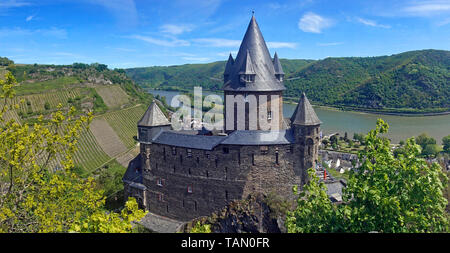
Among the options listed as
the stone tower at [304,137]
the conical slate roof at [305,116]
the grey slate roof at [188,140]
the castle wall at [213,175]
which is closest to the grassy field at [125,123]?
the castle wall at [213,175]

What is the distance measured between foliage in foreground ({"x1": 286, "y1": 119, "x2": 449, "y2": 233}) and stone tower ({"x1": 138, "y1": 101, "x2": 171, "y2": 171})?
1840 cm

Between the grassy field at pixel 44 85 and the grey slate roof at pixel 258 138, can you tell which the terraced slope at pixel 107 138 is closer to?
the grassy field at pixel 44 85

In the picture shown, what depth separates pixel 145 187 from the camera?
29094 millimetres

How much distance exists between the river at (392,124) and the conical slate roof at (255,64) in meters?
63.3

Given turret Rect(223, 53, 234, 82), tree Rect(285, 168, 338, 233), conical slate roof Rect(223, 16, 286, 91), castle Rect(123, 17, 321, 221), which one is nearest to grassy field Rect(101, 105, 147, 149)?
castle Rect(123, 17, 321, 221)

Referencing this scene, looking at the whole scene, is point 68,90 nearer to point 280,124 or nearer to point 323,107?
point 280,124

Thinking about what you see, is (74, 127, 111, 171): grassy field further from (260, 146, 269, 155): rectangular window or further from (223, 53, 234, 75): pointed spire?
(260, 146, 269, 155): rectangular window

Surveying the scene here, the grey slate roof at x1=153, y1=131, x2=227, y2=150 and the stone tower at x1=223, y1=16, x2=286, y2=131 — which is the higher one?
the stone tower at x1=223, y1=16, x2=286, y2=131

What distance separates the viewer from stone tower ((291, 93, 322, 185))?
2350 cm

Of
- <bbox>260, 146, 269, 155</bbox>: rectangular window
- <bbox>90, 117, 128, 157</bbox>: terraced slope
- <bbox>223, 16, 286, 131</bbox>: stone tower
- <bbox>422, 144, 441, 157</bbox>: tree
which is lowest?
<bbox>422, 144, 441, 157</bbox>: tree

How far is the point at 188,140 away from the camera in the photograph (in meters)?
25.5

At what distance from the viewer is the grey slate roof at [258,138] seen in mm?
23672

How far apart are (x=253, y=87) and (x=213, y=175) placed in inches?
317

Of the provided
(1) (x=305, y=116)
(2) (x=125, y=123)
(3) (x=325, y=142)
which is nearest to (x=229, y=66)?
(1) (x=305, y=116)
